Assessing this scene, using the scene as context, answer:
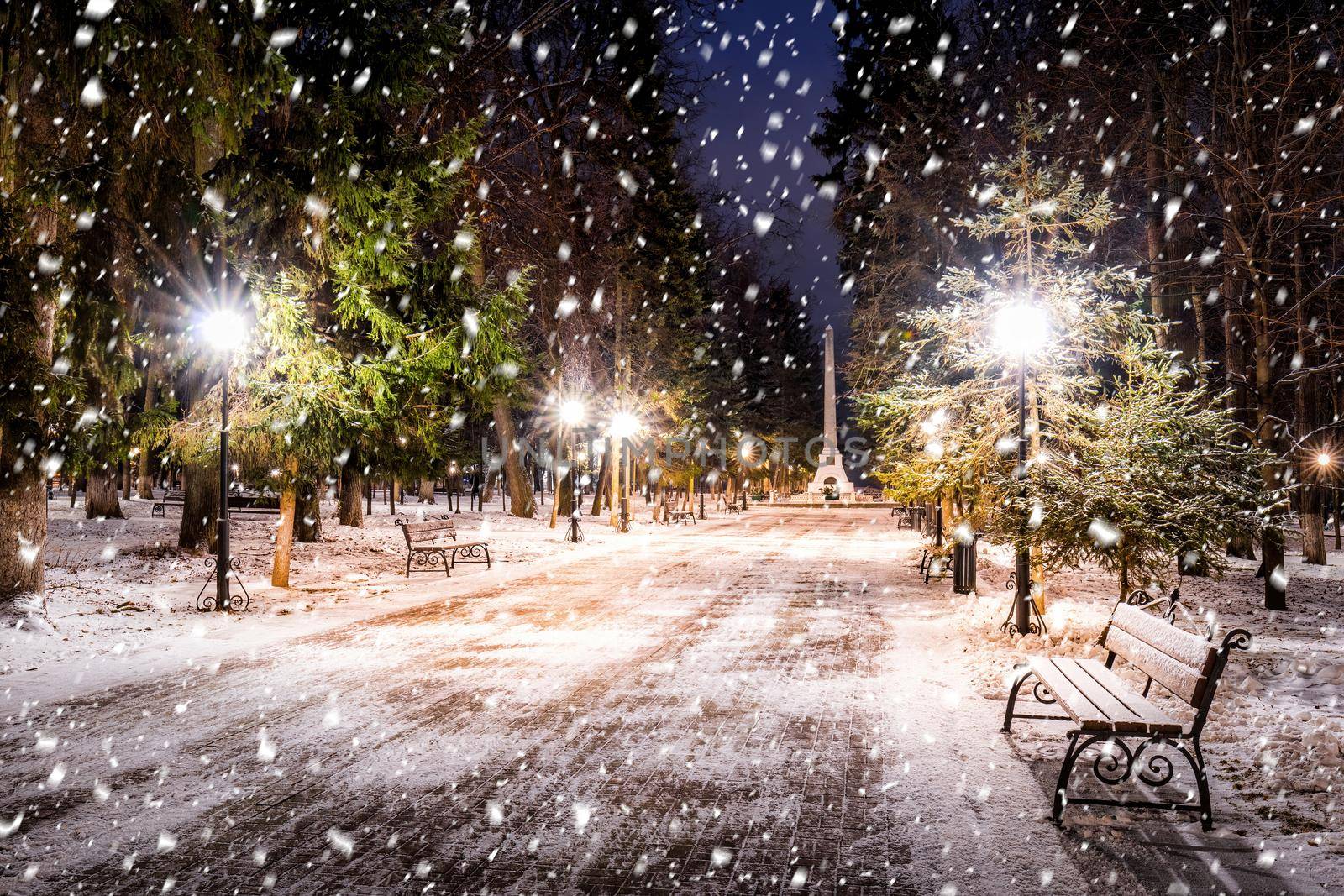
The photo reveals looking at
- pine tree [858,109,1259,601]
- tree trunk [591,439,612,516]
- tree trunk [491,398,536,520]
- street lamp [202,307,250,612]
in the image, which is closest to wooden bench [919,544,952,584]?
pine tree [858,109,1259,601]

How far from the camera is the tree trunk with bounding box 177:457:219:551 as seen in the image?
17625mm

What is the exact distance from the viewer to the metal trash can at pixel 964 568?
44.8 ft

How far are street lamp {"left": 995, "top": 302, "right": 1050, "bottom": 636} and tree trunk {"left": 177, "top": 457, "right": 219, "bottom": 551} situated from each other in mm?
14861

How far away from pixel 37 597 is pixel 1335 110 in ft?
55.5

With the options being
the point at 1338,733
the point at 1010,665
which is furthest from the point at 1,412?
the point at 1338,733

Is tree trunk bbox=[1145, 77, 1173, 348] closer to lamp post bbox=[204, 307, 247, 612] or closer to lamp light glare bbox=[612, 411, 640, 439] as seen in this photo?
lamp post bbox=[204, 307, 247, 612]

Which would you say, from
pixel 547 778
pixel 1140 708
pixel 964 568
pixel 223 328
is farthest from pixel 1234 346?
pixel 223 328

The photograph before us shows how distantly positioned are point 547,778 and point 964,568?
9.95 metres

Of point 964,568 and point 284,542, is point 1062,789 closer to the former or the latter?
point 964,568

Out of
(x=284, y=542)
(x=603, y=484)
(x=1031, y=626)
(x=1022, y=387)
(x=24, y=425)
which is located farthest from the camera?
(x=603, y=484)

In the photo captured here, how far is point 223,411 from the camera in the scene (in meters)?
11.5

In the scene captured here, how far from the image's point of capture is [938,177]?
2375cm

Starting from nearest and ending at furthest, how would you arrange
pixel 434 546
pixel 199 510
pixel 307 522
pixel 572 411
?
pixel 434 546, pixel 199 510, pixel 307 522, pixel 572 411

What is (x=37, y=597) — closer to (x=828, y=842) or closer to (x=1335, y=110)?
(x=828, y=842)
